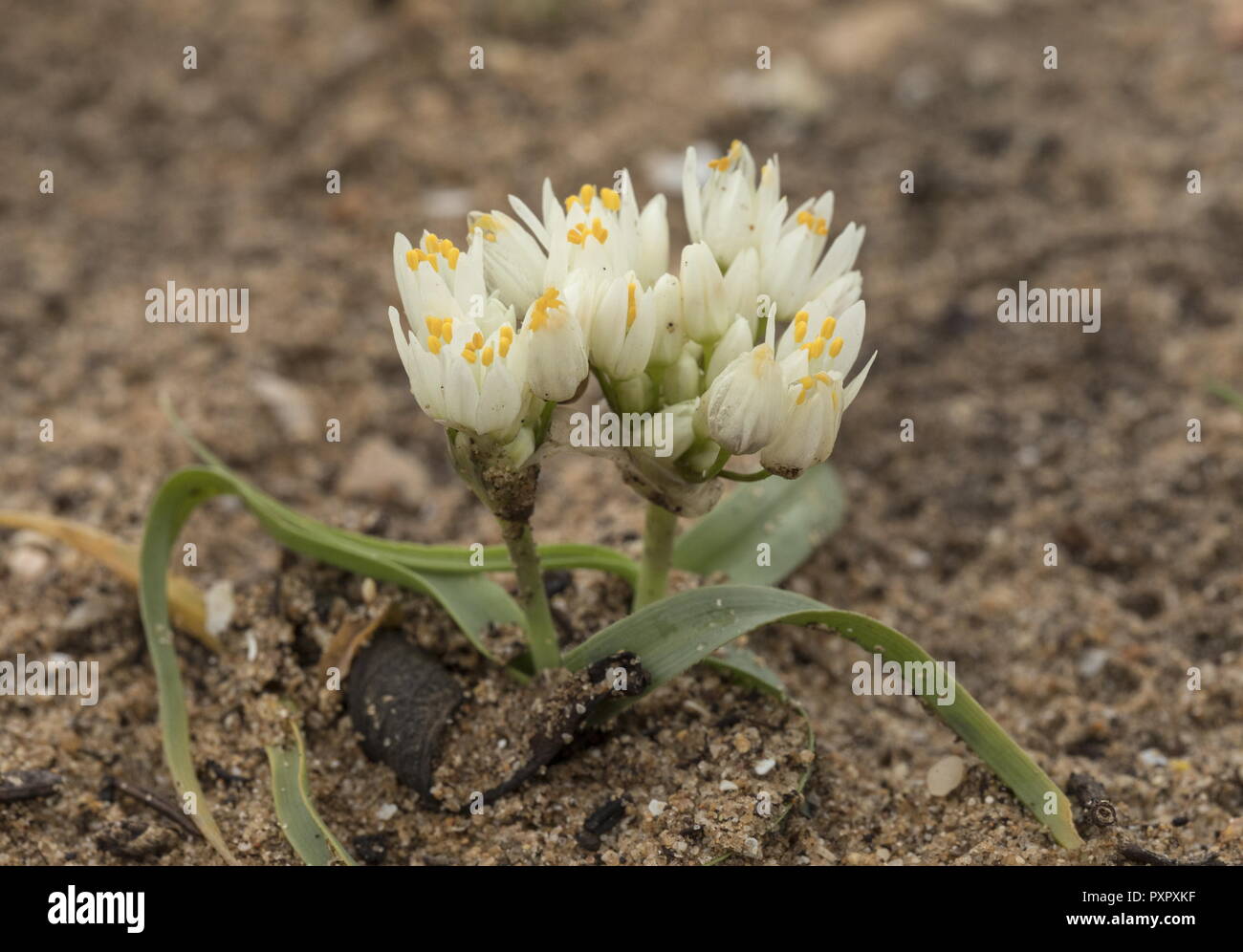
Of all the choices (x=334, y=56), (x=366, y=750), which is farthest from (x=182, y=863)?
(x=334, y=56)

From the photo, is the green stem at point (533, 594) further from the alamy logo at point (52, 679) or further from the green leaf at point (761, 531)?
the alamy logo at point (52, 679)

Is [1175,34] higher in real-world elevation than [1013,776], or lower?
higher

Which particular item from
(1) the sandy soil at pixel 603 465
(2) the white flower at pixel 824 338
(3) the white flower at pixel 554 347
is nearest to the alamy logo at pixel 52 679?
(1) the sandy soil at pixel 603 465

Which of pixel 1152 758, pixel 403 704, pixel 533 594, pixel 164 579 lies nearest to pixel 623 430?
pixel 533 594

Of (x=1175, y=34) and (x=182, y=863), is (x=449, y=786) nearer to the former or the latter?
(x=182, y=863)

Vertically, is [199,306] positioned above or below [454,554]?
above
